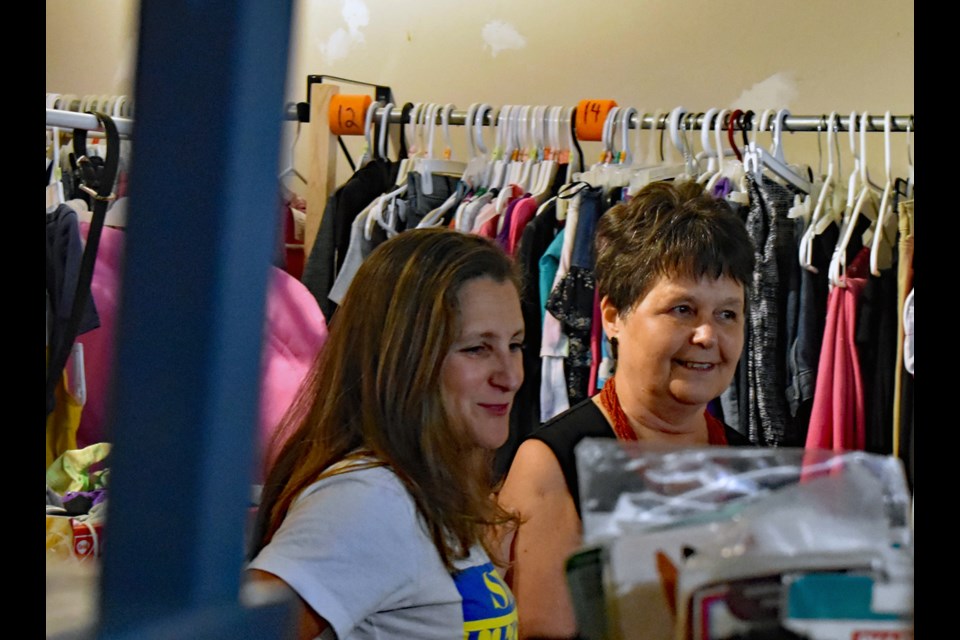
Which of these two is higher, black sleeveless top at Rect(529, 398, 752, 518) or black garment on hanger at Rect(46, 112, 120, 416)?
black garment on hanger at Rect(46, 112, 120, 416)

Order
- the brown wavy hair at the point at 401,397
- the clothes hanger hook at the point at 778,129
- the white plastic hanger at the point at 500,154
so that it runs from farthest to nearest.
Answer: the white plastic hanger at the point at 500,154 → the clothes hanger hook at the point at 778,129 → the brown wavy hair at the point at 401,397

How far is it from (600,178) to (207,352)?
247 cm

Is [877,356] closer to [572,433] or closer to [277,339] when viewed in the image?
[572,433]

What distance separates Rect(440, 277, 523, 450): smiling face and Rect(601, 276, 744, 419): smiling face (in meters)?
0.33

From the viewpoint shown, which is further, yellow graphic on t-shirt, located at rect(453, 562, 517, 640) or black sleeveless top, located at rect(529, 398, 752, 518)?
black sleeveless top, located at rect(529, 398, 752, 518)

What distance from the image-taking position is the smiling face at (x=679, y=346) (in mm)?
1659

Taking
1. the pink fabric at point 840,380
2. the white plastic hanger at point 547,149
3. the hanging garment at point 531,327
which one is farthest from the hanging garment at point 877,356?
the white plastic hanger at point 547,149

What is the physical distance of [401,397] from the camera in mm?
1271

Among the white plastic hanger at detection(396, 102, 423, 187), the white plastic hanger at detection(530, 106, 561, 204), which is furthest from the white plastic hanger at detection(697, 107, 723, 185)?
the white plastic hanger at detection(396, 102, 423, 187)

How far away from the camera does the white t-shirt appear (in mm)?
944

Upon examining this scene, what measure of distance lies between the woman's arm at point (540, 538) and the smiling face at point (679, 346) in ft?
0.84

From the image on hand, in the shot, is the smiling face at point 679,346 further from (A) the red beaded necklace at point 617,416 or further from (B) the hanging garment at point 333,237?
(B) the hanging garment at point 333,237

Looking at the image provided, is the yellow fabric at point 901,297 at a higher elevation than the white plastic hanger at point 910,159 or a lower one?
lower

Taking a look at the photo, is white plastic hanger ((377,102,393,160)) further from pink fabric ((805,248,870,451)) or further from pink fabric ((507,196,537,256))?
pink fabric ((805,248,870,451))
